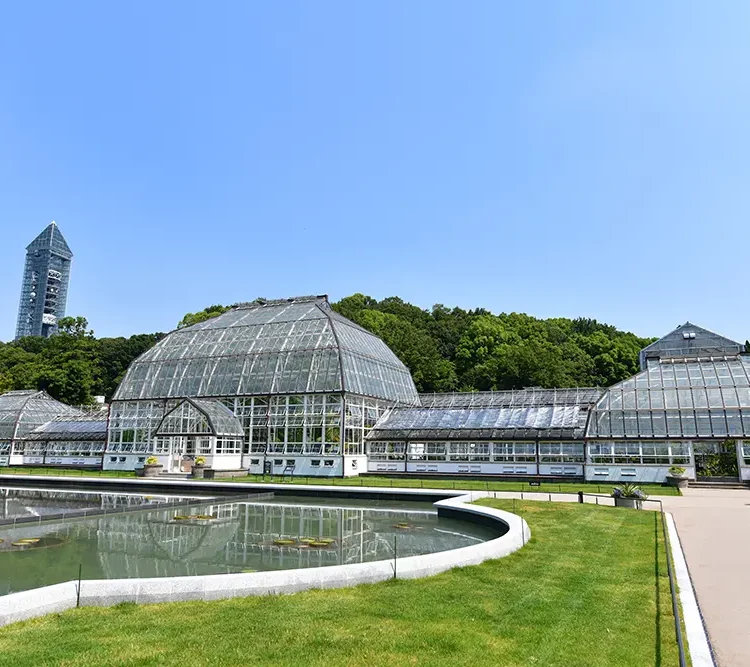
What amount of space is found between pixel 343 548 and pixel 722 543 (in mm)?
11115

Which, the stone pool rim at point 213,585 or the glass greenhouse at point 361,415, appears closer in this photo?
the stone pool rim at point 213,585

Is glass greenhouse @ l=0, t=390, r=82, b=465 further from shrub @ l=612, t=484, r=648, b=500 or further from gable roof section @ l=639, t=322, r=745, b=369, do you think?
gable roof section @ l=639, t=322, r=745, b=369

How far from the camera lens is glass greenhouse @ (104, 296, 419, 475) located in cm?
4953

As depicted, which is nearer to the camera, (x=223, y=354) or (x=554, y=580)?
(x=554, y=580)

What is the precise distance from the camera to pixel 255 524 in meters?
23.4

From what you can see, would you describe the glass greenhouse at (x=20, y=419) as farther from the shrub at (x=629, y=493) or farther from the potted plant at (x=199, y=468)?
the shrub at (x=629, y=493)

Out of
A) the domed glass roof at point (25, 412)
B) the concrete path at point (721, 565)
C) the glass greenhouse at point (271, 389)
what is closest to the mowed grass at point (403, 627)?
the concrete path at point (721, 565)

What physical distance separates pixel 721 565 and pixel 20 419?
71.9 metres

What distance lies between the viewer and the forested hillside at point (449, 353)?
82375mm

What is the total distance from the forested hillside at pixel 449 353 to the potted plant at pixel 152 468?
4035 centimetres

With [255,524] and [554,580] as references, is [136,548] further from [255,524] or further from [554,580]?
[554,580]

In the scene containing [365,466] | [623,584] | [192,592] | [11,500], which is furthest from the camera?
[365,466]

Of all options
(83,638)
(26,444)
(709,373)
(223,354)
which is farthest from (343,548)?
(26,444)

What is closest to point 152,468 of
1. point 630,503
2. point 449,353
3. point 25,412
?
point 25,412
